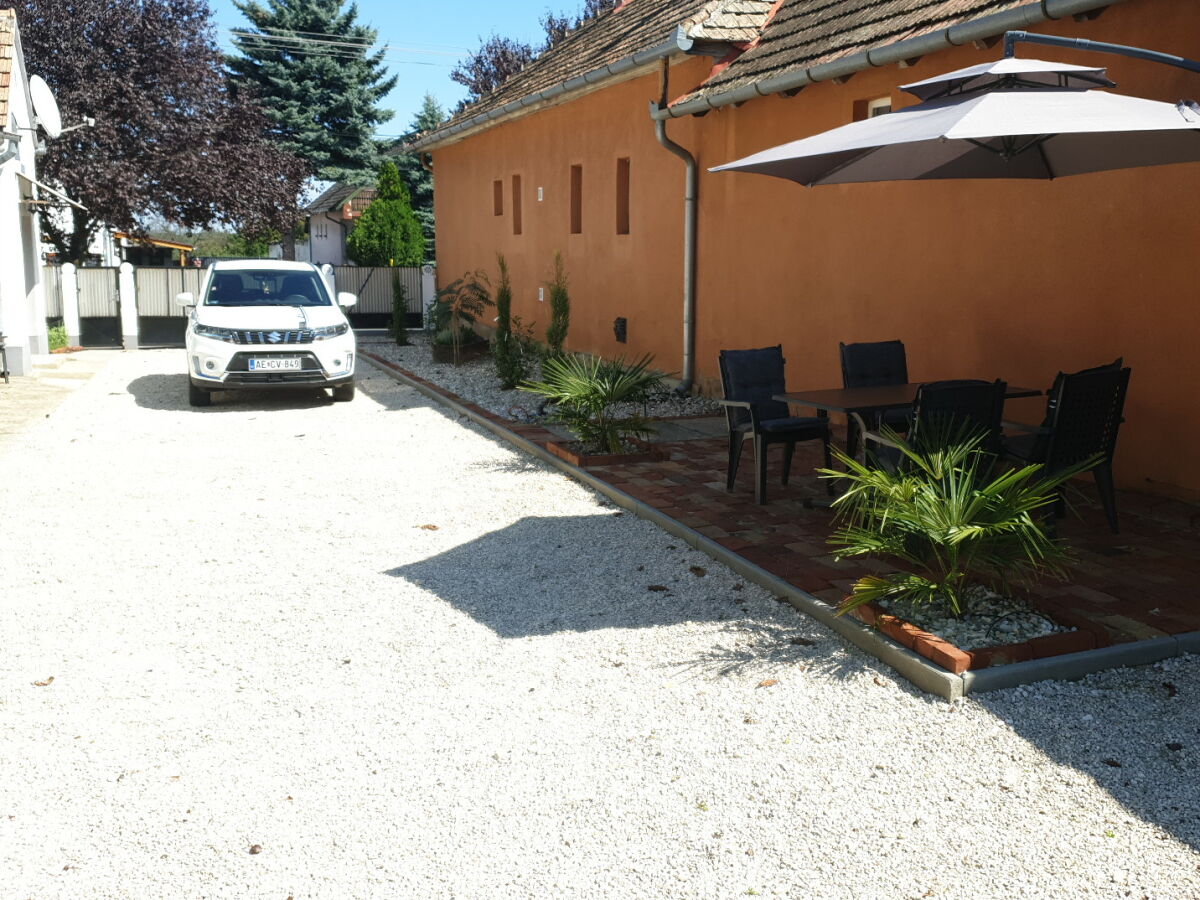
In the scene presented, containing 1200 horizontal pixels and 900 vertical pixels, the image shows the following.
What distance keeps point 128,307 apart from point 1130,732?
20.3m

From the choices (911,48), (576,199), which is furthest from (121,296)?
(911,48)

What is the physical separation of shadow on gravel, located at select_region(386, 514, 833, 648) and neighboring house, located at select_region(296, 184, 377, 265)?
3571 cm

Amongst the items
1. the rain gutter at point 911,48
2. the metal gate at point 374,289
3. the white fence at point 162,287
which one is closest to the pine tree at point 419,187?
the metal gate at point 374,289

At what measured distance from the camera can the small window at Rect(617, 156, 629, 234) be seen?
14.9 metres

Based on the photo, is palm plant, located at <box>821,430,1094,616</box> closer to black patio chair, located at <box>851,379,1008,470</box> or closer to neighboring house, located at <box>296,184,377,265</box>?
black patio chair, located at <box>851,379,1008,470</box>

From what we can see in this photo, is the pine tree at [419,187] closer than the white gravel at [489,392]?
No

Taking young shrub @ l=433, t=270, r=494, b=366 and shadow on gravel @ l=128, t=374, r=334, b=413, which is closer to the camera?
shadow on gravel @ l=128, t=374, r=334, b=413

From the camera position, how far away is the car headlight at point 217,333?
40.6ft

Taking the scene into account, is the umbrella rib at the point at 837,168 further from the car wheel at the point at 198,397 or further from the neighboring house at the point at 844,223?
the car wheel at the point at 198,397

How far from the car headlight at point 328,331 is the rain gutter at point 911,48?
192 inches

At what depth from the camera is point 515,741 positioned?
4.02 metres

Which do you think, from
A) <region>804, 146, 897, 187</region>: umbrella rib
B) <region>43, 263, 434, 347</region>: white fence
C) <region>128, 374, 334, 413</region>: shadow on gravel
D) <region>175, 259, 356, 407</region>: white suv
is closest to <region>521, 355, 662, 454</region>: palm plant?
<region>804, 146, 897, 187</region>: umbrella rib

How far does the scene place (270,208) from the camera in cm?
3097

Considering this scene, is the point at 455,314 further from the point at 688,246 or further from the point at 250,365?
the point at 688,246
